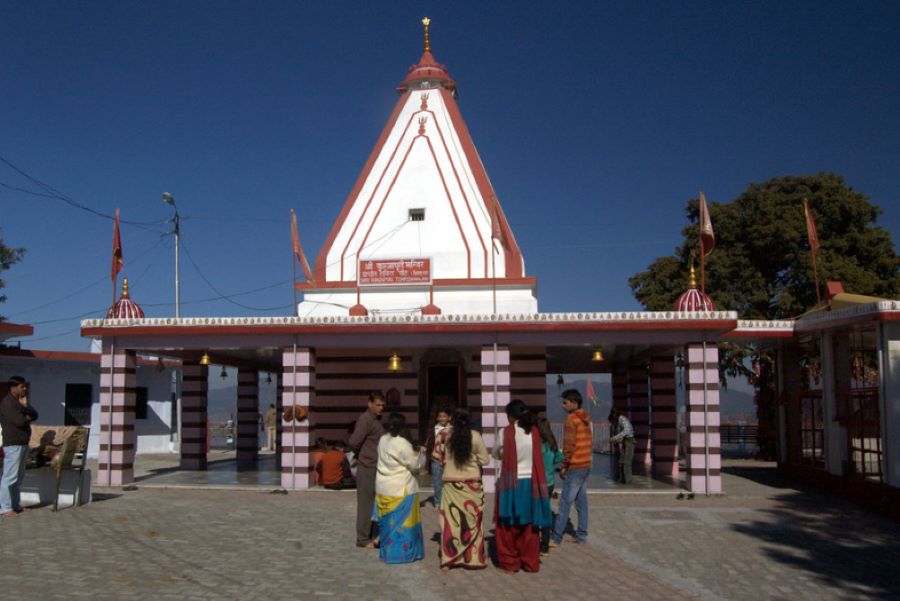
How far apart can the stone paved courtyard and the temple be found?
7.09 ft

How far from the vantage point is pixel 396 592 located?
7348mm

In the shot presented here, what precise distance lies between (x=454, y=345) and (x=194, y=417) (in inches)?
303

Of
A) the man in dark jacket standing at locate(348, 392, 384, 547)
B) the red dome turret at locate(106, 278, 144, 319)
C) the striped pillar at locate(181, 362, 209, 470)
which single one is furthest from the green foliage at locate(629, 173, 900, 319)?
the man in dark jacket standing at locate(348, 392, 384, 547)

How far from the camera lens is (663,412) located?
18.2 meters

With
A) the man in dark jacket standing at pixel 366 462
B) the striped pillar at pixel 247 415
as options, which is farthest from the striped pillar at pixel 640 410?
the man in dark jacket standing at pixel 366 462

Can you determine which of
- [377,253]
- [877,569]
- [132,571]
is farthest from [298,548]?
[377,253]

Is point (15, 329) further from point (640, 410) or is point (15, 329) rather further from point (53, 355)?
point (640, 410)

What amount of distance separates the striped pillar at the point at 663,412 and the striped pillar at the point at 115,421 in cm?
1083

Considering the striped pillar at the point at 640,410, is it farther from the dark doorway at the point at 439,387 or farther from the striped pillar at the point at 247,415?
the striped pillar at the point at 247,415

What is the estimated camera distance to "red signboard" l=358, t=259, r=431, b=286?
61.0ft

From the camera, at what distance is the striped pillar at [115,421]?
1505cm

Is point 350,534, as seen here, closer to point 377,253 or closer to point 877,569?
point 877,569

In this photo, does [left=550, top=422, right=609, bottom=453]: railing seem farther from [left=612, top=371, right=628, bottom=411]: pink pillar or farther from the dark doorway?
the dark doorway

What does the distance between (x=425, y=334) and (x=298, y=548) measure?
6.20m
